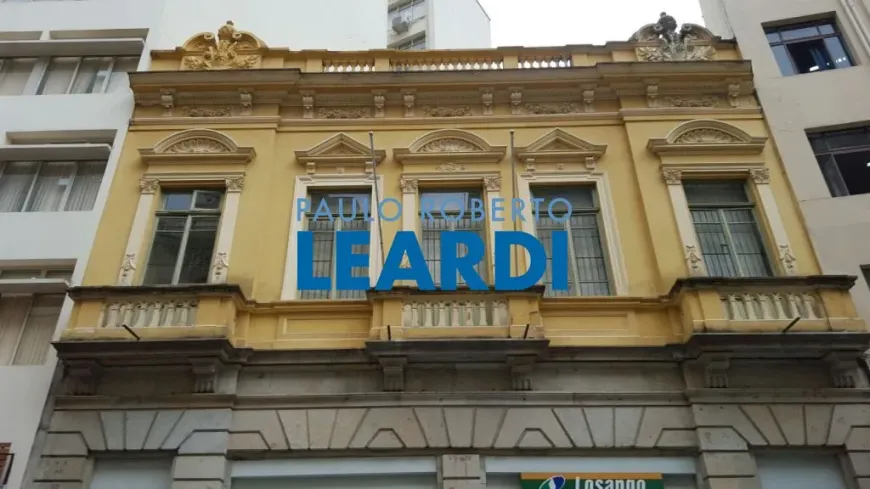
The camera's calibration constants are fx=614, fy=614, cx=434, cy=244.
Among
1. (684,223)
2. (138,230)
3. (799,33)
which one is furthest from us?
(799,33)

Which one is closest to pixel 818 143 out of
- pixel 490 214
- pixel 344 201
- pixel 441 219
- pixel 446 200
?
pixel 490 214

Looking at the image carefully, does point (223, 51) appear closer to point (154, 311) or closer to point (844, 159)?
point (154, 311)

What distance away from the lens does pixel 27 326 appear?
32.2ft

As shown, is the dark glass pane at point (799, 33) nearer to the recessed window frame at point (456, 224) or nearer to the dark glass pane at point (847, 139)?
the dark glass pane at point (847, 139)

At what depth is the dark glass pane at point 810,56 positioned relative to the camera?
39.2 ft

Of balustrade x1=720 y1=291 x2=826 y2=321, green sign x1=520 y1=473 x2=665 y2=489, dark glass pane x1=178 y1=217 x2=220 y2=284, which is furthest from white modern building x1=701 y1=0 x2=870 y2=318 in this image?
dark glass pane x1=178 y1=217 x2=220 y2=284

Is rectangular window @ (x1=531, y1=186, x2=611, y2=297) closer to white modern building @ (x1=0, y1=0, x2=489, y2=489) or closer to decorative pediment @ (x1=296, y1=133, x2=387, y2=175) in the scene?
decorative pediment @ (x1=296, y1=133, x2=387, y2=175)

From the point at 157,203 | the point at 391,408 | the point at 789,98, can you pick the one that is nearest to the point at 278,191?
the point at 157,203

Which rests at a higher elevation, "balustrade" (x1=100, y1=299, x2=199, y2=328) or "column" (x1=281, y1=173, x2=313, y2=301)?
"column" (x1=281, y1=173, x2=313, y2=301)

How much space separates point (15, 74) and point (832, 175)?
15.8 meters

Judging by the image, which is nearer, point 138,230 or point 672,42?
point 138,230

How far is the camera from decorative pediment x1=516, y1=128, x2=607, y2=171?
1087 cm

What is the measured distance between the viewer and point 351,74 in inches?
453

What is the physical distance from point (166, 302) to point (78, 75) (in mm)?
6524
